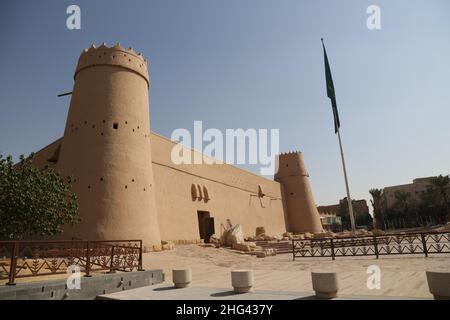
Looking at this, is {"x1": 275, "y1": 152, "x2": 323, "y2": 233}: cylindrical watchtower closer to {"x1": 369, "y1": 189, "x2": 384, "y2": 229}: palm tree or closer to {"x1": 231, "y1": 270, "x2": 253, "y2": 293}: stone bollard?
{"x1": 369, "y1": 189, "x2": 384, "y2": 229}: palm tree

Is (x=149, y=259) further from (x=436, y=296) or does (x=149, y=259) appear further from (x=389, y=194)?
(x=389, y=194)

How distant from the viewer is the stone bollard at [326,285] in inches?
217

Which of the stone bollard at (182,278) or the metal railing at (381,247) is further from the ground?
the stone bollard at (182,278)

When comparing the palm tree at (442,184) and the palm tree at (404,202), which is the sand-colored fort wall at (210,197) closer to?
the palm tree at (442,184)

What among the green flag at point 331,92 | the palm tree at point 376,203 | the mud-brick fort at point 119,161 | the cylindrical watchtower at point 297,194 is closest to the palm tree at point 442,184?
the palm tree at point 376,203

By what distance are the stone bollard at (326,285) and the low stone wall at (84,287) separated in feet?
16.5

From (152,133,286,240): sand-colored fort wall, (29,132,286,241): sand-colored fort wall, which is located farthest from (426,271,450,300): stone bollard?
(152,133,286,240): sand-colored fort wall

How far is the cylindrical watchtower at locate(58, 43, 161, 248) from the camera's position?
1488cm

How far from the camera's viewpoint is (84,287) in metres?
7.17

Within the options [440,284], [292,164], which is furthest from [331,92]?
[440,284]

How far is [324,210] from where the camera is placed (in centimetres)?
7562

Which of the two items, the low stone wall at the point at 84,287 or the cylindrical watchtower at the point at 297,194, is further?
the cylindrical watchtower at the point at 297,194

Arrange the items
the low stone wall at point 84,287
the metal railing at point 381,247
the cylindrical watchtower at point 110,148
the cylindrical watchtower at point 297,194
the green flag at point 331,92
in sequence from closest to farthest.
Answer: the low stone wall at point 84,287 → the metal railing at point 381,247 → the cylindrical watchtower at point 110,148 → the green flag at point 331,92 → the cylindrical watchtower at point 297,194
